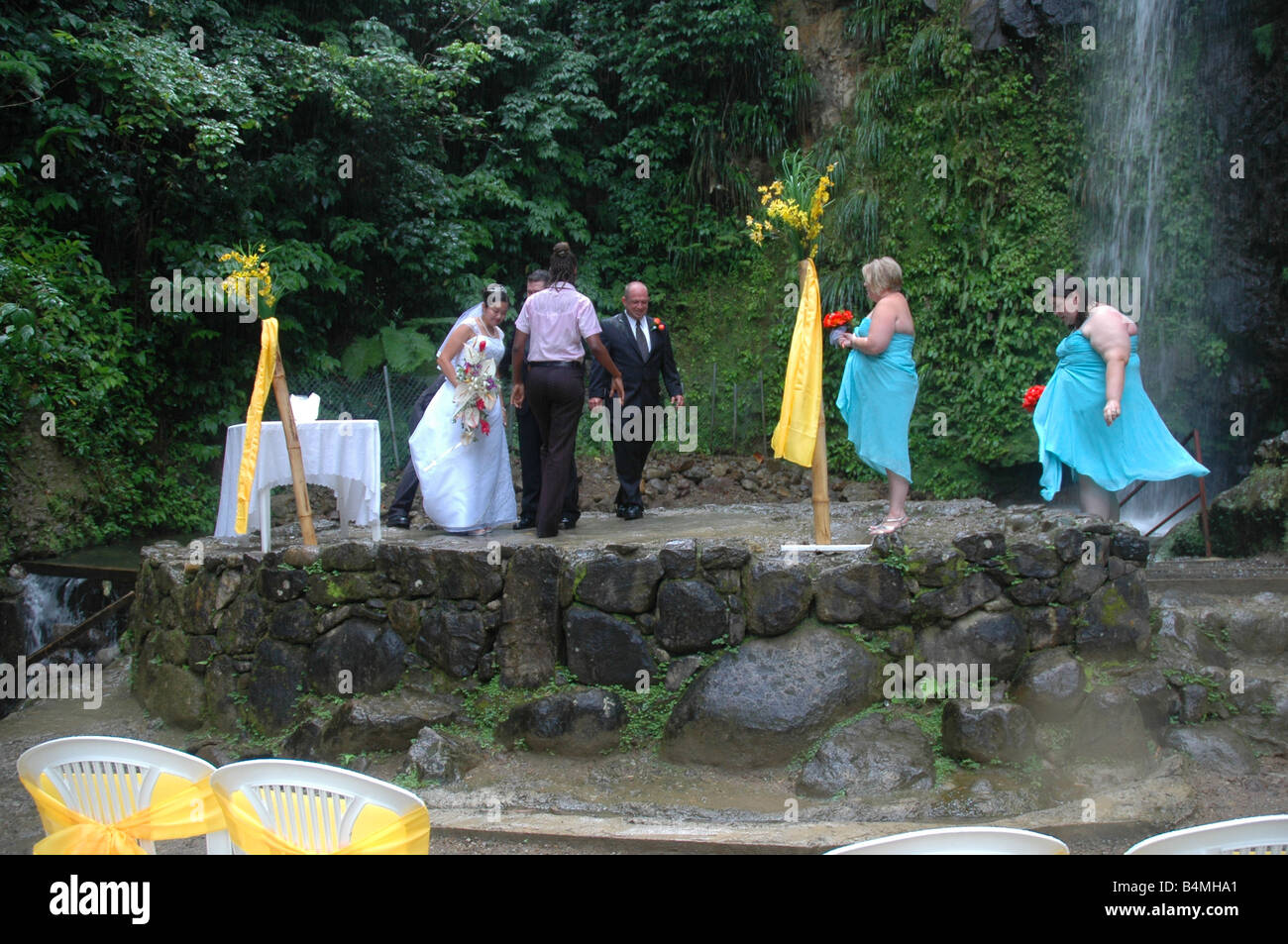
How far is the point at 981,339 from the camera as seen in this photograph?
44.6ft

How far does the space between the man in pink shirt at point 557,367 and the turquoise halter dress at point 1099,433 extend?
121 inches

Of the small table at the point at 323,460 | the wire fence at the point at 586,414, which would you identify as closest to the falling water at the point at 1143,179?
the wire fence at the point at 586,414

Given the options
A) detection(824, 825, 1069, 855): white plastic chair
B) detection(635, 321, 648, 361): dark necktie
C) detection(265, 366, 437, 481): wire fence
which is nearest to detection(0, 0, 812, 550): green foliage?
detection(265, 366, 437, 481): wire fence

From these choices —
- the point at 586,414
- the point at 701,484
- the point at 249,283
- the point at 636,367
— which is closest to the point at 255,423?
the point at 249,283

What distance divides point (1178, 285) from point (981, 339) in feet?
7.61

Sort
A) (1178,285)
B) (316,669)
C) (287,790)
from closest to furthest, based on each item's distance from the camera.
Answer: (287,790) < (316,669) < (1178,285)

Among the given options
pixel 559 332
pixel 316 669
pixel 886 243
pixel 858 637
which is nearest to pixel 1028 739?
pixel 858 637

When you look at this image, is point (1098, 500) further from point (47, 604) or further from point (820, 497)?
point (47, 604)

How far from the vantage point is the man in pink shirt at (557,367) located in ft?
23.6

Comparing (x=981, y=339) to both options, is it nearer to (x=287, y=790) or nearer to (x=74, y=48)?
(x=74, y=48)

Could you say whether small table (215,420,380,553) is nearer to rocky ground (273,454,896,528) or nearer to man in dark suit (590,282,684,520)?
man in dark suit (590,282,684,520)

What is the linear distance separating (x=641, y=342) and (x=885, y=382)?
201 centimetres

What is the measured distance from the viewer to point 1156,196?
42.5 ft

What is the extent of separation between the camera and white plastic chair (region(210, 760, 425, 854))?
2908 mm
